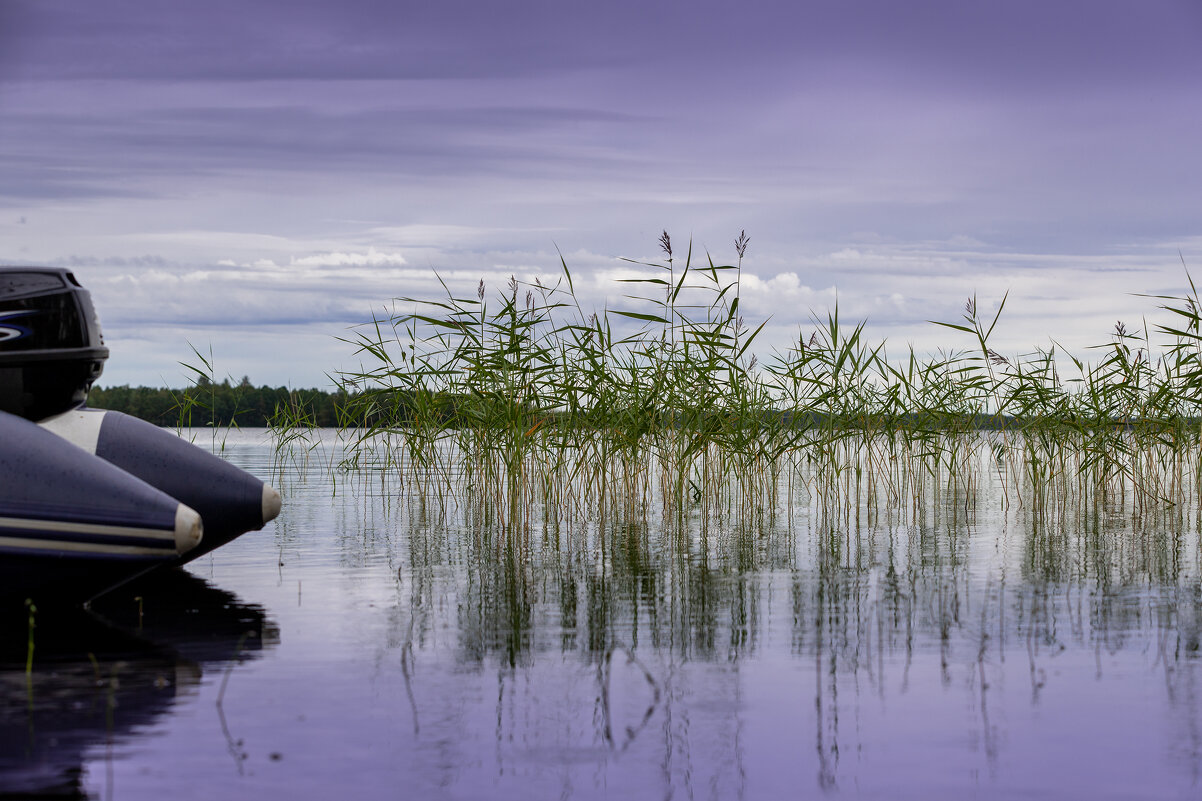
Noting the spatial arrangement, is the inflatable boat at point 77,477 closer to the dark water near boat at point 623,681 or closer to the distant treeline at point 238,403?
the dark water near boat at point 623,681

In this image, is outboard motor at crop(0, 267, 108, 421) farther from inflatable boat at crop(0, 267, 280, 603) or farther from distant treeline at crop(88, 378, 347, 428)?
distant treeline at crop(88, 378, 347, 428)

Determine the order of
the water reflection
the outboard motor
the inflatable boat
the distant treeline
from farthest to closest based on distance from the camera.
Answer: the distant treeline < the outboard motor < the inflatable boat < the water reflection

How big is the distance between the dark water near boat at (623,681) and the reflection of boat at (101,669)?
1cm

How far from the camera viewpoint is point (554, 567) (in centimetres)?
526

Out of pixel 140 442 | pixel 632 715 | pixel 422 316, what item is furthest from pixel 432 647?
pixel 422 316

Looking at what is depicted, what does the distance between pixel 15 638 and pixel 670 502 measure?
4.84 metres

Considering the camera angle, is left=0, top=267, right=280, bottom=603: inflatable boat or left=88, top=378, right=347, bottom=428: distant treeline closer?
left=0, top=267, right=280, bottom=603: inflatable boat

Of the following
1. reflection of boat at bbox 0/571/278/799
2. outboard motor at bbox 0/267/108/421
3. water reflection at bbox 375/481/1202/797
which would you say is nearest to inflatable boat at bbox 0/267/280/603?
outboard motor at bbox 0/267/108/421

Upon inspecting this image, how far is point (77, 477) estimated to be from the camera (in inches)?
160

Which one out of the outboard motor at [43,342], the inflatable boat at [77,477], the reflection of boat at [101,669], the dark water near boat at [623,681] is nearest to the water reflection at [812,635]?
the dark water near boat at [623,681]

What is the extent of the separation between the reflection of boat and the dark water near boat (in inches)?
0.5

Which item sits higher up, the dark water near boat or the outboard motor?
the outboard motor

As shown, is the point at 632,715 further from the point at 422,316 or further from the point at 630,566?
the point at 422,316

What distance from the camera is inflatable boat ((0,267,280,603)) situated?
400 cm
